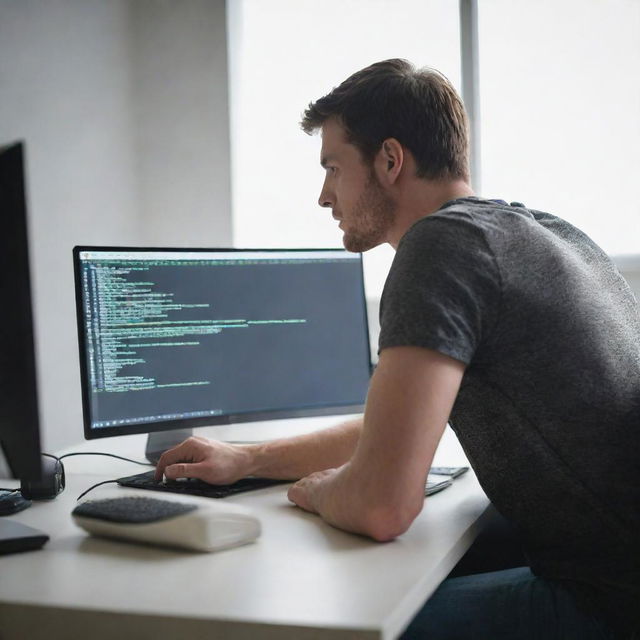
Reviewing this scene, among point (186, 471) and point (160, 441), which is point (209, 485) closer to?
point (186, 471)

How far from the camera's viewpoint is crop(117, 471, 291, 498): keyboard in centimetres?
125

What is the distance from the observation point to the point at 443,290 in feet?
3.11

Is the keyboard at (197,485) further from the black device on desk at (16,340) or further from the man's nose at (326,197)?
the man's nose at (326,197)

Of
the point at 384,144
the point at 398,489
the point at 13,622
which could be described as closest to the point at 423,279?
the point at 398,489

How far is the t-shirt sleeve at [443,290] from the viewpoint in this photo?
0.93 metres

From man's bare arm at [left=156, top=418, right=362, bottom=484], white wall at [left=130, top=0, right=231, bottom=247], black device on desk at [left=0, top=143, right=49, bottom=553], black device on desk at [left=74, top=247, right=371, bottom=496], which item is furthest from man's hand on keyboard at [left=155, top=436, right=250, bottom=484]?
white wall at [left=130, top=0, right=231, bottom=247]

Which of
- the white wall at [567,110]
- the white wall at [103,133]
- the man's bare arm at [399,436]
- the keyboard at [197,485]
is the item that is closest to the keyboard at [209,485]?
the keyboard at [197,485]

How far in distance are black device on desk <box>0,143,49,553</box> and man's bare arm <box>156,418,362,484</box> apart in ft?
1.24

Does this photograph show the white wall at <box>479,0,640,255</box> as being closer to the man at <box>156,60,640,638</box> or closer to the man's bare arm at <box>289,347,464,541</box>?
the man at <box>156,60,640,638</box>

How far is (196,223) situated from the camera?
3.68 m

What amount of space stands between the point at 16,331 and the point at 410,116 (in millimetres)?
765

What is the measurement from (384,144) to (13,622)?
92 cm

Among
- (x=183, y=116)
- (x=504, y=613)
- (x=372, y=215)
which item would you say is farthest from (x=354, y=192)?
(x=183, y=116)

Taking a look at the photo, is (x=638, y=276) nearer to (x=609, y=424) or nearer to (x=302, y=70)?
(x=302, y=70)
